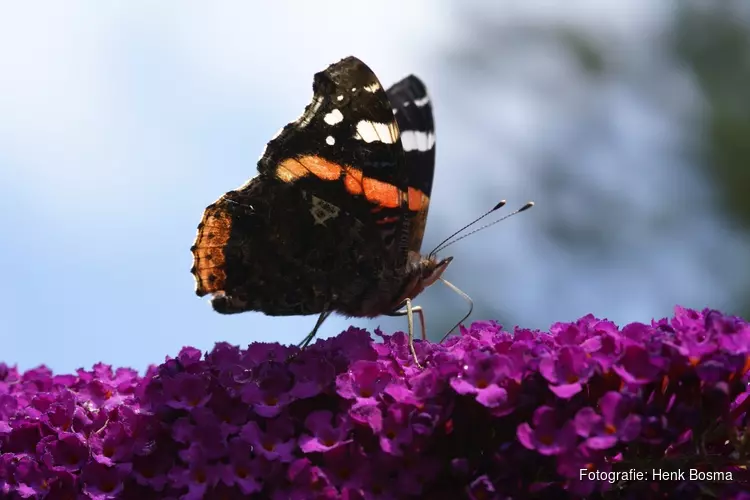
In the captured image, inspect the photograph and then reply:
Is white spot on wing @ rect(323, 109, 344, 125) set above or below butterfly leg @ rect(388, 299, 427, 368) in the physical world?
above

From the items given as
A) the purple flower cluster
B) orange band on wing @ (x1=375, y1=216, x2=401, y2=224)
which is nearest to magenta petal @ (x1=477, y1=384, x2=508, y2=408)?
the purple flower cluster

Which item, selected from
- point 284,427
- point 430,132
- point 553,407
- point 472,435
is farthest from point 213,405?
point 430,132

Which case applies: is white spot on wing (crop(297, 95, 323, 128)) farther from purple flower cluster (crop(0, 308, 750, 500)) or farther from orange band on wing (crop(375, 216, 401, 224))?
purple flower cluster (crop(0, 308, 750, 500))

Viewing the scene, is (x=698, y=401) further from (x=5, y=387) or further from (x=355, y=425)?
(x=5, y=387)

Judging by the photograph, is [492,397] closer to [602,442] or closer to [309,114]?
[602,442]

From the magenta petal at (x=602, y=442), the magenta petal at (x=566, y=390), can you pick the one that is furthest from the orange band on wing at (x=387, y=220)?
the magenta petal at (x=602, y=442)

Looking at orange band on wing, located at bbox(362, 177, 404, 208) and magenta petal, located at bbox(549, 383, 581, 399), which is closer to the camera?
magenta petal, located at bbox(549, 383, 581, 399)

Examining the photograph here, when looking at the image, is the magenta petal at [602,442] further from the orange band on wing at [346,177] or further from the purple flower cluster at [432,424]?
the orange band on wing at [346,177]
